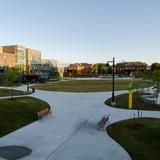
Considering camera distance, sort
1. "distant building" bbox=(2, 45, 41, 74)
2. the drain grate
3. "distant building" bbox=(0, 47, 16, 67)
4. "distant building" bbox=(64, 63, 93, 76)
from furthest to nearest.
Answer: "distant building" bbox=(64, 63, 93, 76) < "distant building" bbox=(2, 45, 41, 74) < "distant building" bbox=(0, 47, 16, 67) < the drain grate

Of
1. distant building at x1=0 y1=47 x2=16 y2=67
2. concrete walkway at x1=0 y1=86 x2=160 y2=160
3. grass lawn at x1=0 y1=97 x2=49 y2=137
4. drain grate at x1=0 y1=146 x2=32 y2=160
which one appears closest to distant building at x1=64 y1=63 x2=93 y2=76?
distant building at x1=0 y1=47 x2=16 y2=67

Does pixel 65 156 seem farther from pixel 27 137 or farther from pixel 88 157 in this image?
pixel 27 137

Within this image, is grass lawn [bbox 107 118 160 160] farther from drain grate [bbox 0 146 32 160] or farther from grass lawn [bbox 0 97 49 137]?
grass lawn [bbox 0 97 49 137]

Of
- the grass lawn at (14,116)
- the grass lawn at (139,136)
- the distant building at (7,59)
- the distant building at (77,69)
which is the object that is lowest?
the grass lawn at (139,136)

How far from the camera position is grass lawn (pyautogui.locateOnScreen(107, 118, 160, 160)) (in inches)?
471

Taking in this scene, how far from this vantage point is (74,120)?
19.1 meters

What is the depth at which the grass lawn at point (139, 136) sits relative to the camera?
12.0 metres

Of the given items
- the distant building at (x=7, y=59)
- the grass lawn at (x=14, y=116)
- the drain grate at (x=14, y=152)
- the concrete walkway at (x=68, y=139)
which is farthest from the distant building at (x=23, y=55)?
the drain grate at (x=14, y=152)

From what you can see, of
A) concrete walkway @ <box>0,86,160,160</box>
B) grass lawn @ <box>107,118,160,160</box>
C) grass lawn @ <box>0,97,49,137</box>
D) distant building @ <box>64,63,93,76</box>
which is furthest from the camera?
distant building @ <box>64,63,93,76</box>

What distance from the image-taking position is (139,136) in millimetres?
14797

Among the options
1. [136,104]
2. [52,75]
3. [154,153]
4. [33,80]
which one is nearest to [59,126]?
[154,153]

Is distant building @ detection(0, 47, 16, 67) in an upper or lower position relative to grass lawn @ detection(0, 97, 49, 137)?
upper

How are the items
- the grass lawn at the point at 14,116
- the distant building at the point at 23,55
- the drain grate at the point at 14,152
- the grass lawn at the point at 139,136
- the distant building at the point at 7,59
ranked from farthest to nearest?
the distant building at the point at 23,55 → the distant building at the point at 7,59 → the grass lawn at the point at 14,116 → the grass lawn at the point at 139,136 → the drain grate at the point at 14,152

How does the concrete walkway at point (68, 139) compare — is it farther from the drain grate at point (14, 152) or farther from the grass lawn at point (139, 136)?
the grass lawn at point (139, 136)
